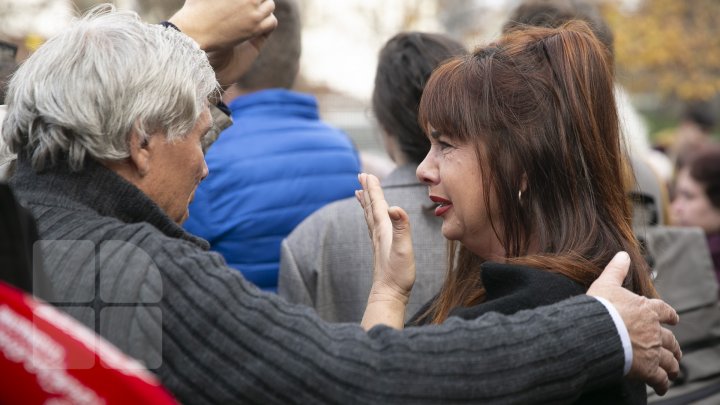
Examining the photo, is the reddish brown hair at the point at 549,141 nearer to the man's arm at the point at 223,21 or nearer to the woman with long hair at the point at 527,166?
the woman with long hair at the point at 527,166

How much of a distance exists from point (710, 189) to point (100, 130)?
13.8ft

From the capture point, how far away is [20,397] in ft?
4.29

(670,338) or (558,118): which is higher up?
(558,118)

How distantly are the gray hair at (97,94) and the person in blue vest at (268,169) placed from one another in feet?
4.01

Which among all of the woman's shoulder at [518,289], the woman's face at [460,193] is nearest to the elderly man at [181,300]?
the woman's shoulder at [518,289]

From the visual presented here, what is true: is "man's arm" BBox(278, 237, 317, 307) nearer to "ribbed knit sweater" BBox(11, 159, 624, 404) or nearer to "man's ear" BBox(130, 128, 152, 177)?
"man's ear" BBox(130, 128, 152, 177)

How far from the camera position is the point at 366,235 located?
122 inches

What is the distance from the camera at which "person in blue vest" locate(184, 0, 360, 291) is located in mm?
3275

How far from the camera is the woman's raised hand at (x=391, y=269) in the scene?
2205 millimetres

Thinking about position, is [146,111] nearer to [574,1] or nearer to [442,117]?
[442,117]

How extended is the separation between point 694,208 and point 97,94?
4.17 m

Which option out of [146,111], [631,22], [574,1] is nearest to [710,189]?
[574,1]

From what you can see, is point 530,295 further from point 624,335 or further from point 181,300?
point 181,300
